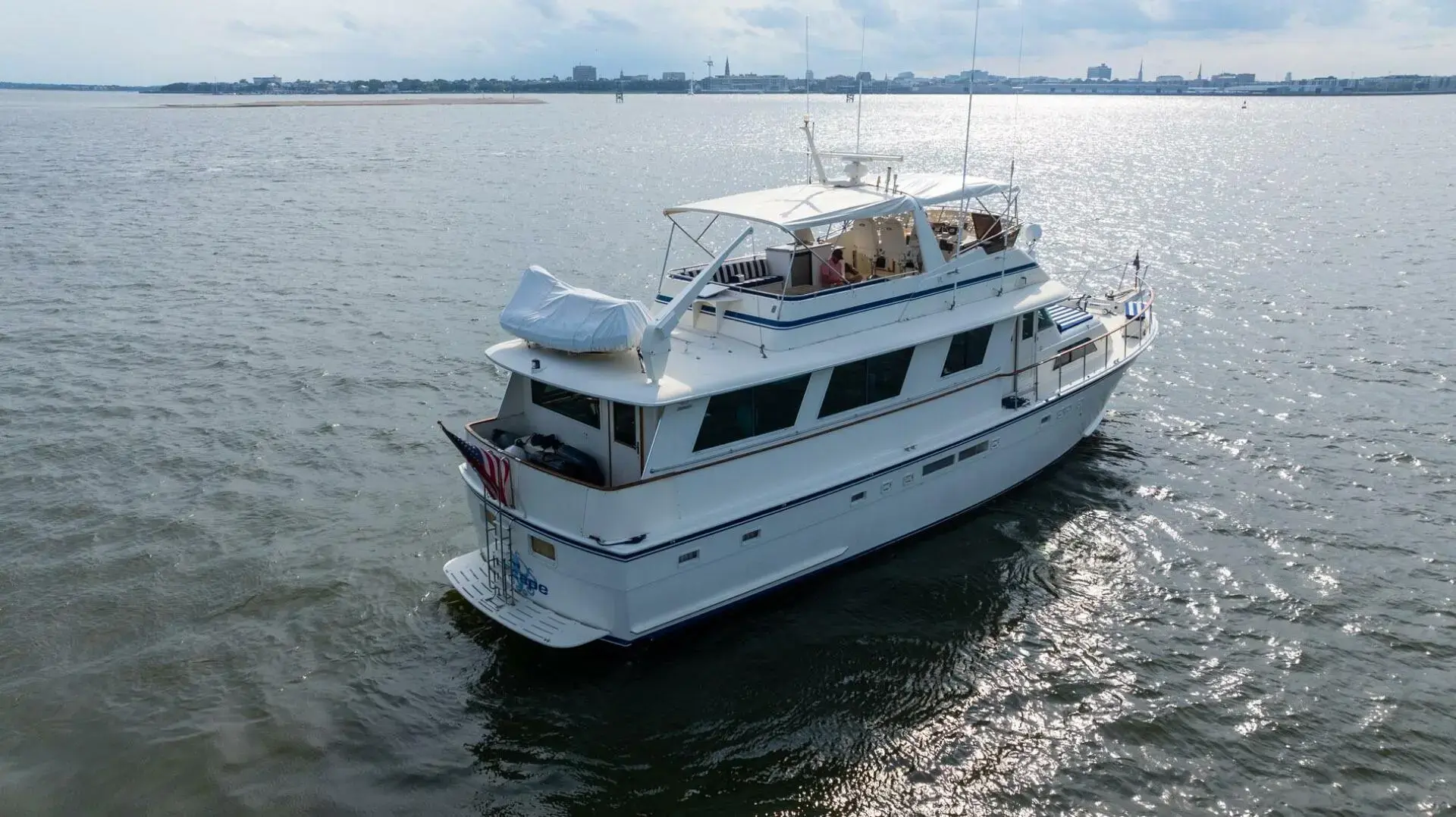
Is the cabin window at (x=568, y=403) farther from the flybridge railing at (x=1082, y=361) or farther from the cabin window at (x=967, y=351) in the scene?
the flybridge railing at (x=1082, y=361)

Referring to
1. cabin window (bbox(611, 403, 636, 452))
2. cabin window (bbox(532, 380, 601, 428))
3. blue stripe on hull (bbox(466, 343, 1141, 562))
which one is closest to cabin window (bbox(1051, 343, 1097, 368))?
blue stripe on hull (bbox(466, 343, 1141, 562))

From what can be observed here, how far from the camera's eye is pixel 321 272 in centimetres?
2864

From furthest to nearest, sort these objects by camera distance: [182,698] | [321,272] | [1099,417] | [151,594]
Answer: [321,272] → [1099,417] → [151,594] → [182,698]

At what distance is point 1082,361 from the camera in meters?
15.9

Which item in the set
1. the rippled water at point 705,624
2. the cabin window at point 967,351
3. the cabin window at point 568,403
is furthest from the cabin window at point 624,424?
the cabin window at point 967,351

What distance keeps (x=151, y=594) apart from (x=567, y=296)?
21.6 ft

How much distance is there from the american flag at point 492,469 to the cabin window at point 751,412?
2124 millimetres

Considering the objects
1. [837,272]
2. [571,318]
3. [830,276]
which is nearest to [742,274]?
[830,276]

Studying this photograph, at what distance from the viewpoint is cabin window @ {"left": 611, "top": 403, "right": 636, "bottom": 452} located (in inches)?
419

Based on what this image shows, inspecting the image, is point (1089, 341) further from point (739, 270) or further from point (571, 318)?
point (571, 318)

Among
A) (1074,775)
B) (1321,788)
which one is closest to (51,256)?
(1074,775)

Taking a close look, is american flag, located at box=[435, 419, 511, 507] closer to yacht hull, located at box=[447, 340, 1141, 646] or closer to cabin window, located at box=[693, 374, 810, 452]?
yacht hull, located at box=[447, 340, 1141, 646]

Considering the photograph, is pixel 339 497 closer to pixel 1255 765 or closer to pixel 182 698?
pixel 182 698

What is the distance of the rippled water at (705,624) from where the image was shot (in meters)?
9.44
